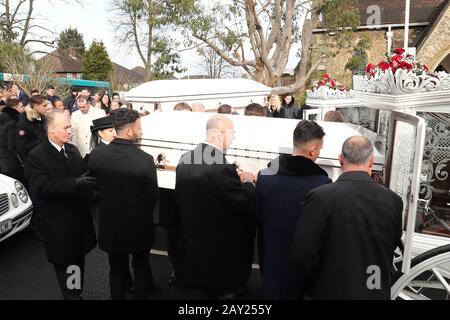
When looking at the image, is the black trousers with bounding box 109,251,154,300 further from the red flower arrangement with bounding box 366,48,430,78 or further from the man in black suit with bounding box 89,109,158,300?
the red flower arrangement with bounding box 366,48,430,78

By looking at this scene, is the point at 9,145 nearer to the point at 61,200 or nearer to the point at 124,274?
the point at 61,200

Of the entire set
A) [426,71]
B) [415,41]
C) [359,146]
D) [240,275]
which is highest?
[415,41]

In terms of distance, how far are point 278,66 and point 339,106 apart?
19.0ft

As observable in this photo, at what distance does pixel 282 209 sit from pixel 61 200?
5.40ft

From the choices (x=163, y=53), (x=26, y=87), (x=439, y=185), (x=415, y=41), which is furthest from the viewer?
(x=415, y=41)

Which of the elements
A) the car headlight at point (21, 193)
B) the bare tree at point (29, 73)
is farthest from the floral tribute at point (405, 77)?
the bare tree at point (29, 73)

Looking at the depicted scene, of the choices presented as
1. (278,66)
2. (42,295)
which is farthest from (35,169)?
(278,66)

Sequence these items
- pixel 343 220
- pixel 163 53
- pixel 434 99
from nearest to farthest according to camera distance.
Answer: pixel 343 220, pixel 434 99, pixel 163 53

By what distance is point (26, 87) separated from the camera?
1662 centimetres

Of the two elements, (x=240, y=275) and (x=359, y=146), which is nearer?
(x=359, y=146)

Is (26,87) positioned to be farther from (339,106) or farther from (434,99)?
(434,99)

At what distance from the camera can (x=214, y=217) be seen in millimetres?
2562

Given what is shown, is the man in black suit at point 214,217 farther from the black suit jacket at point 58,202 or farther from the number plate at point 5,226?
the number plate at point 5,226

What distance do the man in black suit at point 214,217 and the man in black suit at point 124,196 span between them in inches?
12.6
